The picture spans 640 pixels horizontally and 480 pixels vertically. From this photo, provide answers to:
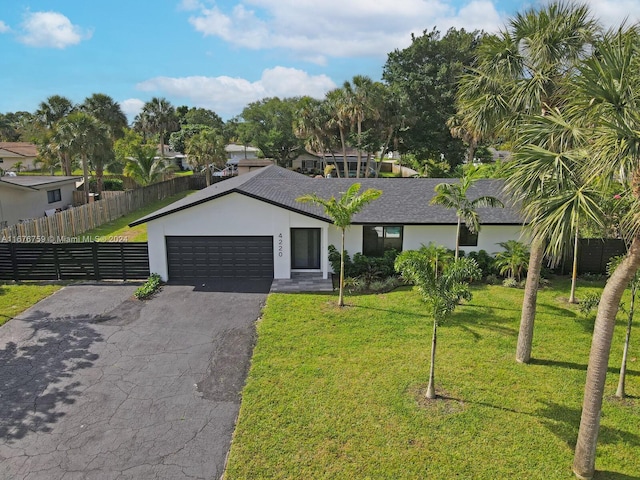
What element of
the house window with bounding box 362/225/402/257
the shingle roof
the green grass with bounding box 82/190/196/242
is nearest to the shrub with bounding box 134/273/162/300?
the shingle roof

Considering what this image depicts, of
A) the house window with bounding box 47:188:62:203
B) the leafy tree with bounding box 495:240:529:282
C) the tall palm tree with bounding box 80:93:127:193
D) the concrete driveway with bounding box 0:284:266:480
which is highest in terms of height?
the tall palm tree with bounding box 80:93:127:193

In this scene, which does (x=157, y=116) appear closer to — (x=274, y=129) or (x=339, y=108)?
(x=274, y=129)


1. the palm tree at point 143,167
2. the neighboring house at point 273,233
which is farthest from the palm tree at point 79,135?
the neighboring house at point 273,233

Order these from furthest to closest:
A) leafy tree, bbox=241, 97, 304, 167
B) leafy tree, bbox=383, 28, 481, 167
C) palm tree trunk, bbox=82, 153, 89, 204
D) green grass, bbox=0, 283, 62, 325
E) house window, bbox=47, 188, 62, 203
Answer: leafy tree, bbox=241, 97, 304, 167, leafy tree, bbox=383, 28, 481, 167, palm tree trunk, bbox=82, 153, 89, 204, house window, bbox=47, 188, 62, 203, green grass, bbox=0, 283, 62, 325

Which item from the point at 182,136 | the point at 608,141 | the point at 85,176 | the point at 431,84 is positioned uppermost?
the point at 431,84

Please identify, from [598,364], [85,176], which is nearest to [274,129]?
[85,176]

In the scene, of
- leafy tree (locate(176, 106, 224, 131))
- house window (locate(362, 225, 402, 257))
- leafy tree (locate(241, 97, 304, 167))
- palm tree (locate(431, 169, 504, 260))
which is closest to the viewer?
palm tree (locate(431, 169, 504, 260))

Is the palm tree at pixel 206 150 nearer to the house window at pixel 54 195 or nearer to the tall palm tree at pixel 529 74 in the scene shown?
the house window at pixel 54 195

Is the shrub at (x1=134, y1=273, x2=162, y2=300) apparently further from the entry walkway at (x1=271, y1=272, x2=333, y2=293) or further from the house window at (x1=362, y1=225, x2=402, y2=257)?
the house window at (x1=362, y1=225, x2=402, y2=257)
